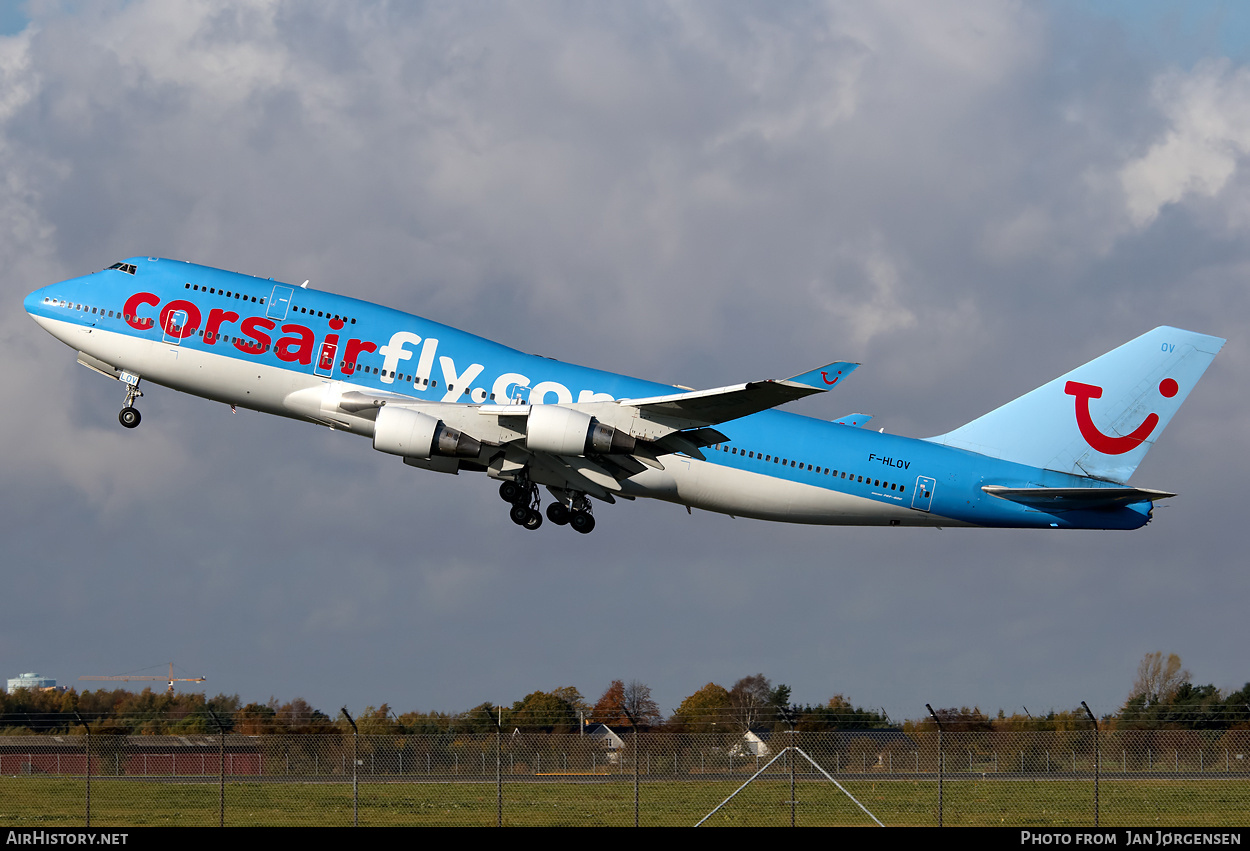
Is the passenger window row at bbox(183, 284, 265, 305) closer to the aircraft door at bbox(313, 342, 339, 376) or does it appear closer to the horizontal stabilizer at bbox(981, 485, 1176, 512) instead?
the aircraft door at bbox(313, 342, 339, 376)

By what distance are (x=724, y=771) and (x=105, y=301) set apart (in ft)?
73.6

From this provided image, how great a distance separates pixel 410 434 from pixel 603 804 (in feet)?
35.9

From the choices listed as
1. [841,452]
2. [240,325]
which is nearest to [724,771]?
[841,452]

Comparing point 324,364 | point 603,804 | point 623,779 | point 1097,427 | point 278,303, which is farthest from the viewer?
point 1097,427

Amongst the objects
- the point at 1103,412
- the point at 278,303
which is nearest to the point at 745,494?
the point at 1103,412

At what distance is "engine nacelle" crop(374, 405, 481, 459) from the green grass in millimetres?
8640

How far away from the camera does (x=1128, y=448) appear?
130 ft

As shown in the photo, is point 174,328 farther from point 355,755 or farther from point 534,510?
point 355,755

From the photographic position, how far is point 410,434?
32344mm

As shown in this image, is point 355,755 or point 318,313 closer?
point 355,755

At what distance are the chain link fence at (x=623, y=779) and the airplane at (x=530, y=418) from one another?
26.4 feet
